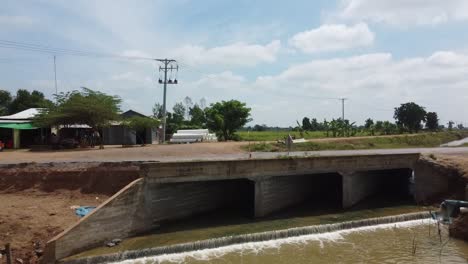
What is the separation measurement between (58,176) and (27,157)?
7095 millimetres

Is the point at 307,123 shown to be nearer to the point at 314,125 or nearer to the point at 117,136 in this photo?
the point at 314,125

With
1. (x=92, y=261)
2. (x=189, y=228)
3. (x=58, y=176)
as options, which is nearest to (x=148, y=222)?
(x=189, y=228)

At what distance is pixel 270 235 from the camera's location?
61.4 feet

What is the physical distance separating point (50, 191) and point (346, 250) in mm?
14866

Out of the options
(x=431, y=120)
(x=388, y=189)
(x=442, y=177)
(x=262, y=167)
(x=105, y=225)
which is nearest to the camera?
(x=105, y=225)

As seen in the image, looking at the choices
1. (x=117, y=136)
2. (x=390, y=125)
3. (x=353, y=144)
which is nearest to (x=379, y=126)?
(x=390, y=125)

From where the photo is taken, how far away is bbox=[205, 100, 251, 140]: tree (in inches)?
2175

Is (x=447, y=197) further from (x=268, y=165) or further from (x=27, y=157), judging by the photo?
(x=27, y=157)

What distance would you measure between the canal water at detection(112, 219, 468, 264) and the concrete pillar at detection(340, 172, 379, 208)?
491 centimetres

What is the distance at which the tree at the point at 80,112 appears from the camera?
109ft

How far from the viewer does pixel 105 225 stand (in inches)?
675

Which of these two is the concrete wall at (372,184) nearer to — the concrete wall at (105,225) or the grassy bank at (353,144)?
the grassy bank at (353,144)

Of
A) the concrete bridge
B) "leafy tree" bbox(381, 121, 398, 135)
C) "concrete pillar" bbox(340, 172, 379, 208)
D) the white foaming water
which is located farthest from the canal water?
"leafy tree" bbox(381, 121, 398, 135)

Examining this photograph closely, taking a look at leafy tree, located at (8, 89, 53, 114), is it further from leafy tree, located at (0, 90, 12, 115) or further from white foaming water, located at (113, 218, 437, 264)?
white foaming water, located at (113, 218, 437, 264)
